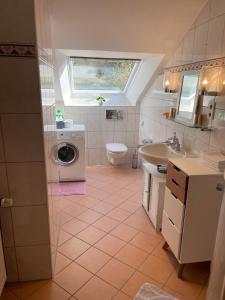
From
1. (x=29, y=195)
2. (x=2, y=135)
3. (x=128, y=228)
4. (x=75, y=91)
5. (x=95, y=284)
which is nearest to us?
(x=2, y=135)

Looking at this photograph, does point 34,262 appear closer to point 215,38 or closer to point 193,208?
point 193,208

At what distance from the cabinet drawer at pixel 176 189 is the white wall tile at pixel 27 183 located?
3.32 feet

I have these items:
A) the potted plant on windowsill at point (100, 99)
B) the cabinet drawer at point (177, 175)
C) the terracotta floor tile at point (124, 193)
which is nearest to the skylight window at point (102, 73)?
the potted plant on windowsill at point (100, 99)

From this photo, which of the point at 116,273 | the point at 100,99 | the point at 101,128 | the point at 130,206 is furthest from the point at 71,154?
the point at 116,273

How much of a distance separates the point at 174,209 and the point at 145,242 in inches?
22.9

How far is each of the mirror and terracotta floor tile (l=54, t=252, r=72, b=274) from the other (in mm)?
1704

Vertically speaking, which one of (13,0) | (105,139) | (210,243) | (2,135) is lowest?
(210,243)

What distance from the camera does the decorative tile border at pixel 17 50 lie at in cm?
136

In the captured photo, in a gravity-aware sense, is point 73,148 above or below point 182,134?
below

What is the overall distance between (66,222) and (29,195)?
1083 mm

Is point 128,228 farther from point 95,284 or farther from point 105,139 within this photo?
point 105,139

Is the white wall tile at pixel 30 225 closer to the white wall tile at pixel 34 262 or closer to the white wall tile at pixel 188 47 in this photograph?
the white wall tile at pixel 34 262

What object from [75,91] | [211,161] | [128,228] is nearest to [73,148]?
[75,91]

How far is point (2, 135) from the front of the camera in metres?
1.48
